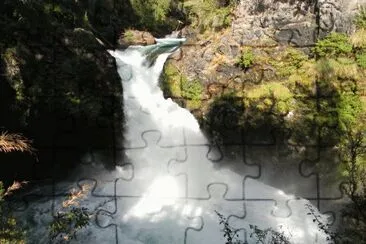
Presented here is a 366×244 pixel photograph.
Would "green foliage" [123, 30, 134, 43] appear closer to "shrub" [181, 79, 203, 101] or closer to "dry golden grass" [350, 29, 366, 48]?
"shrub" [181, 79, 203, 101]

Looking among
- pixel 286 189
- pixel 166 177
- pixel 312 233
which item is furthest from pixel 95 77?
pixel 312 233

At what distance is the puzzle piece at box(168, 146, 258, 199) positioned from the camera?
9.59m

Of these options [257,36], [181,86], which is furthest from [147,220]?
[257,36]

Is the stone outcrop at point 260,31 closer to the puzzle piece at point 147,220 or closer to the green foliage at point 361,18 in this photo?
the green foliage at point 361,18

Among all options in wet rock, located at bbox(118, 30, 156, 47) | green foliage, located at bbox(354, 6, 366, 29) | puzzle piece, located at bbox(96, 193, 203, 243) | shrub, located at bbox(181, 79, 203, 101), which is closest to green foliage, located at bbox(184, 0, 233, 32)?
shrub, located at bbox(181, 79, 203, 101)

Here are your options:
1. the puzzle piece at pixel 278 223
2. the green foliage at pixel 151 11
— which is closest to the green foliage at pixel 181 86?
the puzzle piece at pixel 278 223

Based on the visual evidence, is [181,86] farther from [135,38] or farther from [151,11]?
[151,11]

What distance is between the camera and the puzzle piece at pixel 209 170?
31.5 feet

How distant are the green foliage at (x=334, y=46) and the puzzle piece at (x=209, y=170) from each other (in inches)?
97.4

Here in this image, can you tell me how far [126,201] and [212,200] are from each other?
5.40 ft

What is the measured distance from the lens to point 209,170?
32.9 ft

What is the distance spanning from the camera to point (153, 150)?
10.4 metres

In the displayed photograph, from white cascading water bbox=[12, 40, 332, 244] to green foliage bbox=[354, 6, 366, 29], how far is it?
3.31 m

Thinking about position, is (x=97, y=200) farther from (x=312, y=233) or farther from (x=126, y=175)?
(x=312, y=233)
